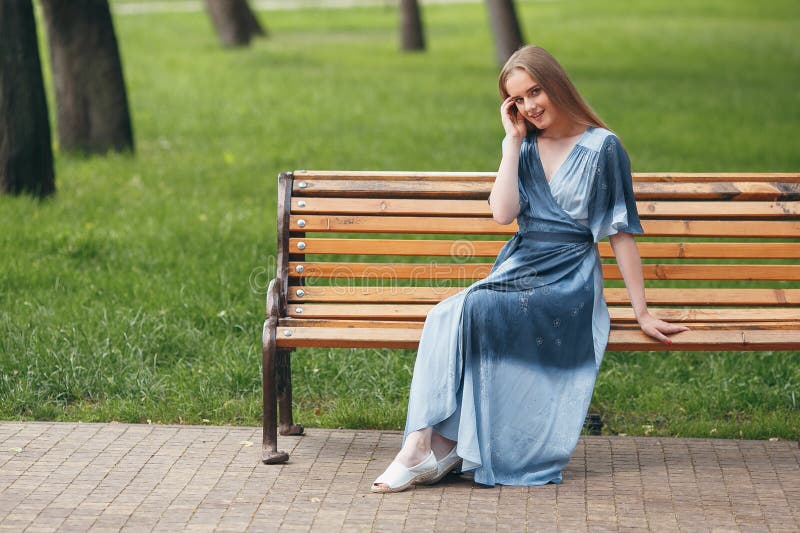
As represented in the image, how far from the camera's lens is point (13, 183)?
8656 millimetres

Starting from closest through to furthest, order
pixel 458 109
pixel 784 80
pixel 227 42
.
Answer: pixel 458 109 → pixel 784 80 → pixel 227 42

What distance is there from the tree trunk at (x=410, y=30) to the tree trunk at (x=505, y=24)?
16.7 feet

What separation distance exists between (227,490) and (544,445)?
1.18m

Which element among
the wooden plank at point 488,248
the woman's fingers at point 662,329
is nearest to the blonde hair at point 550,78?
the wooden plank at point 488,248

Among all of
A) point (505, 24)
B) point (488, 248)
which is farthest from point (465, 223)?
point (505, 24)

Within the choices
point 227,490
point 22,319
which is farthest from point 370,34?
point 227,490

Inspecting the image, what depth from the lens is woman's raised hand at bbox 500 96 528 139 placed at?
14.9 ft

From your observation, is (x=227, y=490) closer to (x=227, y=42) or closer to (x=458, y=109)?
(x=458, y=109)

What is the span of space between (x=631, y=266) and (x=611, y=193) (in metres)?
0.29

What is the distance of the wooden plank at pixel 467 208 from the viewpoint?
16.3ft

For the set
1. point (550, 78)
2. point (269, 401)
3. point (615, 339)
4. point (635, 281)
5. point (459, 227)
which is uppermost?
point (550, 78)

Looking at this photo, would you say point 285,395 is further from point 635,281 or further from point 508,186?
point 635,281

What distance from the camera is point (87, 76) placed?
10.9 m

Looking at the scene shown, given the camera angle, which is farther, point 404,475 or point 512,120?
point 512,120
